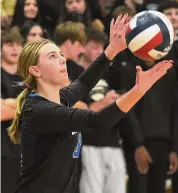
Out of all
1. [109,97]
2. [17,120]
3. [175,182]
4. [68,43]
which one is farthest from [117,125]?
[17,120]

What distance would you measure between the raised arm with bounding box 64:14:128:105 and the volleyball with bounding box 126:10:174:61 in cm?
7

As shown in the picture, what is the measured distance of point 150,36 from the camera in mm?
3658

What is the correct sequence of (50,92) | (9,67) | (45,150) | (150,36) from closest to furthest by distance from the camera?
(45,150), (50,92), (150,36), (9,67)

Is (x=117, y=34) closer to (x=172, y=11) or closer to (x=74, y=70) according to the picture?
(x=74, y=70)

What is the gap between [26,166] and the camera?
3.41 meters

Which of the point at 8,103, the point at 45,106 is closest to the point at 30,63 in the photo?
the point at 45,106

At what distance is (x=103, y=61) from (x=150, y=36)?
0.41m

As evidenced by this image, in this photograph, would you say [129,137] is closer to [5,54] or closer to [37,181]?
[5,54]

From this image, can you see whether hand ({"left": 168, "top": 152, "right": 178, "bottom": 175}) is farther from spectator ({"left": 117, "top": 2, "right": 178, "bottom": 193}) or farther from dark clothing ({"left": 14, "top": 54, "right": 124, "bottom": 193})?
dark clothing ({"left": 14, "top": 54, "right": 124, "bottom": 193})

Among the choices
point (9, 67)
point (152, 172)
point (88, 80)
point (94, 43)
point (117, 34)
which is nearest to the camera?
point (117, 34)

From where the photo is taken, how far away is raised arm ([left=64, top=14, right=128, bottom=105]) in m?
3.79

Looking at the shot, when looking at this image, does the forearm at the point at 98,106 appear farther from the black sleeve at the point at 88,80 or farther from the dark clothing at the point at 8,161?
the black sleeve at the point at 88,80

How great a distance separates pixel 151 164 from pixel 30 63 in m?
2.59

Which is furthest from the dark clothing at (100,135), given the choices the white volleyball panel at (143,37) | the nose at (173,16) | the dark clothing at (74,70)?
the white volleyball panel at (143,37)
